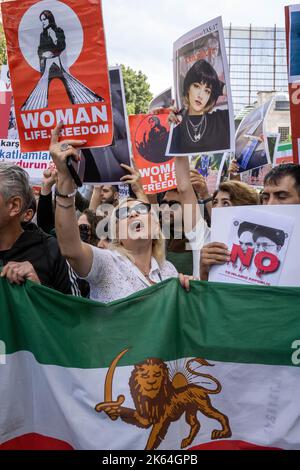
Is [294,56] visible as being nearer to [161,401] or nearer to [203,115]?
[203,115]

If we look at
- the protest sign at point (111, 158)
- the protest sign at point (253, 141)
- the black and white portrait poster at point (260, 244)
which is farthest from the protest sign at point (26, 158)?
the black and white portrait poster at point (260, 244)

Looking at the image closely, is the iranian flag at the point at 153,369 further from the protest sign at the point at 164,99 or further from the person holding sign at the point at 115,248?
the protest sign at the point at 164,99

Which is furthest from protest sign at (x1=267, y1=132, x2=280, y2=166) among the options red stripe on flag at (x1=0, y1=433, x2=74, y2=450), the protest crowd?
red stripe on flag at (x1=0, y1=433, x2=74, y2=450)

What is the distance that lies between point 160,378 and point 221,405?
0.29m

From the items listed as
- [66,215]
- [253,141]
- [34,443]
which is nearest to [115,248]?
[66,215]

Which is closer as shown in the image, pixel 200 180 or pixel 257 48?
pixel 200 180

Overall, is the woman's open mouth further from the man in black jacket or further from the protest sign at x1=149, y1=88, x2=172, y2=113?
the protest sign at x1=149, y1=88, x2=172, y2=113

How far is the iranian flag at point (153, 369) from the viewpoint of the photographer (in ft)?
8.49

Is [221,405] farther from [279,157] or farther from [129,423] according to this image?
A: [279,157]

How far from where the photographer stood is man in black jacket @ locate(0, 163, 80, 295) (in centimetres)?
301

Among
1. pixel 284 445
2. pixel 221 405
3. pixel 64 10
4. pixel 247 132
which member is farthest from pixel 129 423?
pixel 247 132

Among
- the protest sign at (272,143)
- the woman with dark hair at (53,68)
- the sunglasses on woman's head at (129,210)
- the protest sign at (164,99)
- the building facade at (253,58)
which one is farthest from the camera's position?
the building facade at (253,58)

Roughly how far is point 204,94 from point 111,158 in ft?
2.21

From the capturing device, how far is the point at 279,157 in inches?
271
